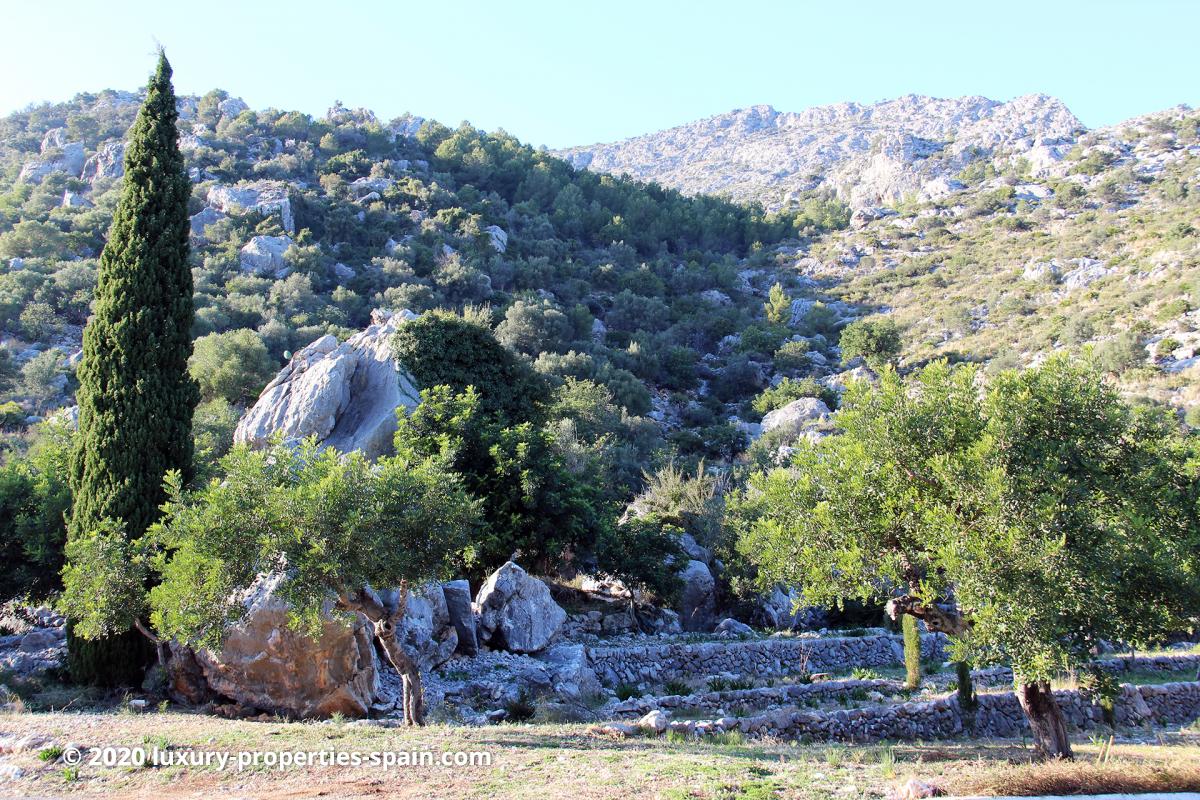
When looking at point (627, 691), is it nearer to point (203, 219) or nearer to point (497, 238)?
point (497, 238)

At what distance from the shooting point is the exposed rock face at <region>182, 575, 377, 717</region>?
13.4 metres

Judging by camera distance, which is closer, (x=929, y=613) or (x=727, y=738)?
(x=929, y=613)

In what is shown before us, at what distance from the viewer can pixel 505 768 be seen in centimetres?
901

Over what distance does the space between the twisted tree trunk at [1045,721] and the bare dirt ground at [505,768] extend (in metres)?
0.55

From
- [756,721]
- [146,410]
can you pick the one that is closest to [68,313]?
[146,410]

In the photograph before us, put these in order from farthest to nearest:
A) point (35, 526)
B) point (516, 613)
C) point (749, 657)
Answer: point (749, 657) → point (516, 613) → point (35, 526)

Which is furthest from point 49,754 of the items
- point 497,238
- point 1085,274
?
point 1085,274

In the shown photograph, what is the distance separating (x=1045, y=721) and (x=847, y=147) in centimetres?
14231

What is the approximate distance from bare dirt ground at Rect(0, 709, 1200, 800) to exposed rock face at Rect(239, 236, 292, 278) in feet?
156

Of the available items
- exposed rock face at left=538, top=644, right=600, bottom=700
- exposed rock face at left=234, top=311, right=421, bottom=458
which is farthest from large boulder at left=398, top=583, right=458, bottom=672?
exposed rock face at left=234, top=311, right=421, bottom=458

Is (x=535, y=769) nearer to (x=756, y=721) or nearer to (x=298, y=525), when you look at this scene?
(x=298, y=525)

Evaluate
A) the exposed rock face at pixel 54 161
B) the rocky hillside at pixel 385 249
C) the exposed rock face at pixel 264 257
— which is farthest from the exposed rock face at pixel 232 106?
the exposed rock face at pixel 264 257

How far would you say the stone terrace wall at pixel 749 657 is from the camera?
1889cm

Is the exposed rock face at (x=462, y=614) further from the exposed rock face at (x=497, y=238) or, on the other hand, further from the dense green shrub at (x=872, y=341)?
the exposed rock face at (x=497, y=238)
